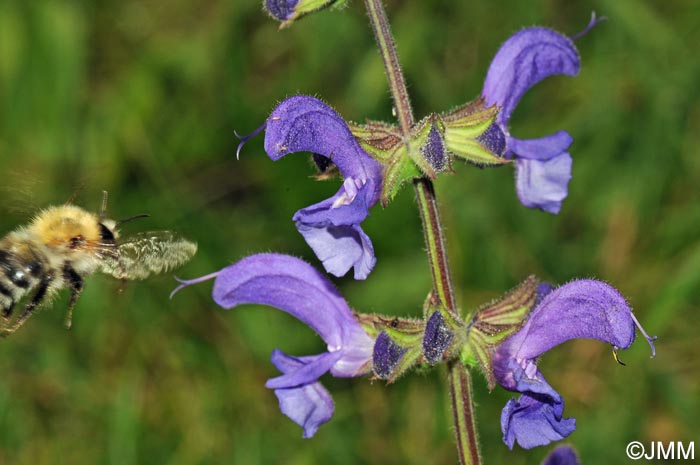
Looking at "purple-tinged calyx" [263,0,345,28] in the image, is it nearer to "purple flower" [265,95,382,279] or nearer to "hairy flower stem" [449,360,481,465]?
"purple flower" [265,95,382,279]

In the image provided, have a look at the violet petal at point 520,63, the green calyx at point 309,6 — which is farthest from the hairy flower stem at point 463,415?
the green calyx at point 309,6

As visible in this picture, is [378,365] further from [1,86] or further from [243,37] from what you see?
[1,86]

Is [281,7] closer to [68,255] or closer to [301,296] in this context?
[301,296]

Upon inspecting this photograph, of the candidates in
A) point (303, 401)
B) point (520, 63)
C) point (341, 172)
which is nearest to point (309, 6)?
point (341, 172)

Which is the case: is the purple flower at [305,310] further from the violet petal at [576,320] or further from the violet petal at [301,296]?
the violet petal at [576,320]

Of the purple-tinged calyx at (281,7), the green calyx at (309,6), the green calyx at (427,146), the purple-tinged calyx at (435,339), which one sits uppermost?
the purple-tinged calyx at (281,7)
